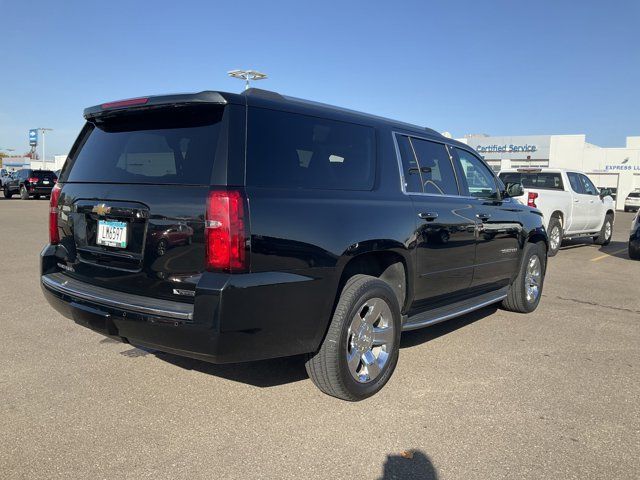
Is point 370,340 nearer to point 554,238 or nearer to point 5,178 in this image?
point 554,238

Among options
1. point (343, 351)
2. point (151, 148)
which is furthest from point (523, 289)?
point (151, 148)

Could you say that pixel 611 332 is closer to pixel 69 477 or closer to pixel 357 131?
pixel 357 131

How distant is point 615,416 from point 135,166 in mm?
3468

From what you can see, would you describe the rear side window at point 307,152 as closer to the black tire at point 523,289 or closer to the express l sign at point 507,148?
the black tire at point 523,289

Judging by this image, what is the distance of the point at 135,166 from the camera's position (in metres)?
3.37

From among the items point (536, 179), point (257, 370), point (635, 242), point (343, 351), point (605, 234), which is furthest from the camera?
point (605, 234)

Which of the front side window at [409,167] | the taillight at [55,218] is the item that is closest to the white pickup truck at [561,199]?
the front side window at [409,167]

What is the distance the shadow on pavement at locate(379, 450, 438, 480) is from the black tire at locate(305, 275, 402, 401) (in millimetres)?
645

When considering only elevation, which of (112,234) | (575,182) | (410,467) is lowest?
(410,467)

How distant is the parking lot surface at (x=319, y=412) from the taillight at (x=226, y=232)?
3.43ft

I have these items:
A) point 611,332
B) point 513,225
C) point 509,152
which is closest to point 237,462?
point 513,225

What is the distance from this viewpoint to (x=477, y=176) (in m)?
5.42

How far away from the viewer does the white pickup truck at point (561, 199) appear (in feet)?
36.0

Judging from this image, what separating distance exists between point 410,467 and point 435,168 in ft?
8.66
